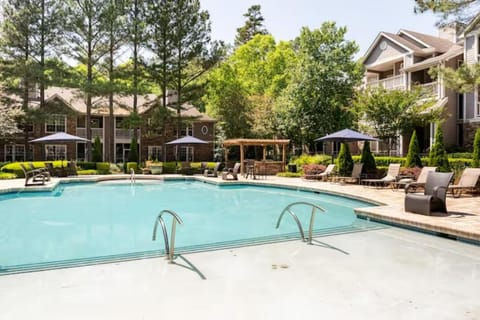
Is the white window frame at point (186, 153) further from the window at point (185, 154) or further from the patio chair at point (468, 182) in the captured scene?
the patio chair at point (468, 182)

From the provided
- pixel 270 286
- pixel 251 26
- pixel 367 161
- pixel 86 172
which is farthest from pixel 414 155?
pixel 251 26

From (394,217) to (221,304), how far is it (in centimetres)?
504

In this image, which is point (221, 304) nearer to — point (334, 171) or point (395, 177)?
point (395, 177)

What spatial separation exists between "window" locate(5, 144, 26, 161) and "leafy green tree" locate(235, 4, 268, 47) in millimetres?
27793

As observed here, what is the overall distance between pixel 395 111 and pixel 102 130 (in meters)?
22.7

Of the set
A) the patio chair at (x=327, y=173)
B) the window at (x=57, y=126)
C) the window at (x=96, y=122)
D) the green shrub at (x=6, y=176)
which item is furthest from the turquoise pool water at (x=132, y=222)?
the window at (x=96, y=122)

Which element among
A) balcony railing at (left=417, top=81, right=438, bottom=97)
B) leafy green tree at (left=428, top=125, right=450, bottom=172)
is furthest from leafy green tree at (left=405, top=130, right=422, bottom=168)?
balcony railing at (left=417, top=81, right=438, bottom=97)

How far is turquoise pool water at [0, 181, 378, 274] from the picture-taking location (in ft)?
19.4

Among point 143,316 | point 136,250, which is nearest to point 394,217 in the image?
point 136,250

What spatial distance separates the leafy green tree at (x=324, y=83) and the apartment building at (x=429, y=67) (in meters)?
2.58

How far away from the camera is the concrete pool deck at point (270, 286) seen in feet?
11.0

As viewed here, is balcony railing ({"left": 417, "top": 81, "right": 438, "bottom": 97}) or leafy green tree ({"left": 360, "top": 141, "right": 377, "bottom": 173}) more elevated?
balcony railing ({"left": 417, "top": 81, "right": 438, "bottom": 97})

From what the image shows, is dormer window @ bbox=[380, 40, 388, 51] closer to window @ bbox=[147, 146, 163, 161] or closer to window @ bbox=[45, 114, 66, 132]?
window @ bbox=[147, 146, 163, 161]

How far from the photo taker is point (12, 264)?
5172mm
